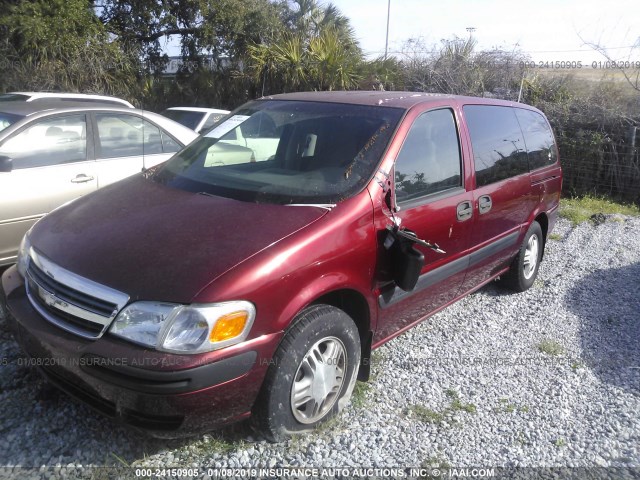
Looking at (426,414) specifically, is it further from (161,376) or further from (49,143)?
(49,143)

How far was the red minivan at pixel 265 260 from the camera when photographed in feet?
7.48

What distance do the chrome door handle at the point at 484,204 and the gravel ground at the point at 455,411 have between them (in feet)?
3.17

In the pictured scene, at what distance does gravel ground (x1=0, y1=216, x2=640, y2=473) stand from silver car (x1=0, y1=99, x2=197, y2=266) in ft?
3.62

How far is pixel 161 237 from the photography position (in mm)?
Result: 2609

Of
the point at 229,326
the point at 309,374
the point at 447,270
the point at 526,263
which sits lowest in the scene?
the point at 526,263

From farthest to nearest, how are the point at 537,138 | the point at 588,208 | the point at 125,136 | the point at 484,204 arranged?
1. the point at 588,208
2. the point at 125,136
3. the point at 537,138
4. the point at 484,204

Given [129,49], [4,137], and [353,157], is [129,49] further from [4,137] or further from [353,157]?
[353,157]

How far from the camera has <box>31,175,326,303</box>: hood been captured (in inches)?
92.7

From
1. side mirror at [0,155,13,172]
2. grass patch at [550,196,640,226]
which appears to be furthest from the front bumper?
grass patch at [550,196,640,226]

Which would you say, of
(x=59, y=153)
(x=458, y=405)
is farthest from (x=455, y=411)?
(x=59, y=153)

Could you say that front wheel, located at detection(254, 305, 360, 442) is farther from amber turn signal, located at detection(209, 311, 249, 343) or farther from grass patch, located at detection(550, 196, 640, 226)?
grass patch, located at detection(550, 196, 640, 226)

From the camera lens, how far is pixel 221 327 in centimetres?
228

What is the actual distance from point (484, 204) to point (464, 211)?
31 cm

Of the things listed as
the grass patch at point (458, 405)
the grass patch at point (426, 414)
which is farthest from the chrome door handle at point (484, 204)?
the grass patch at point (426, 414)
